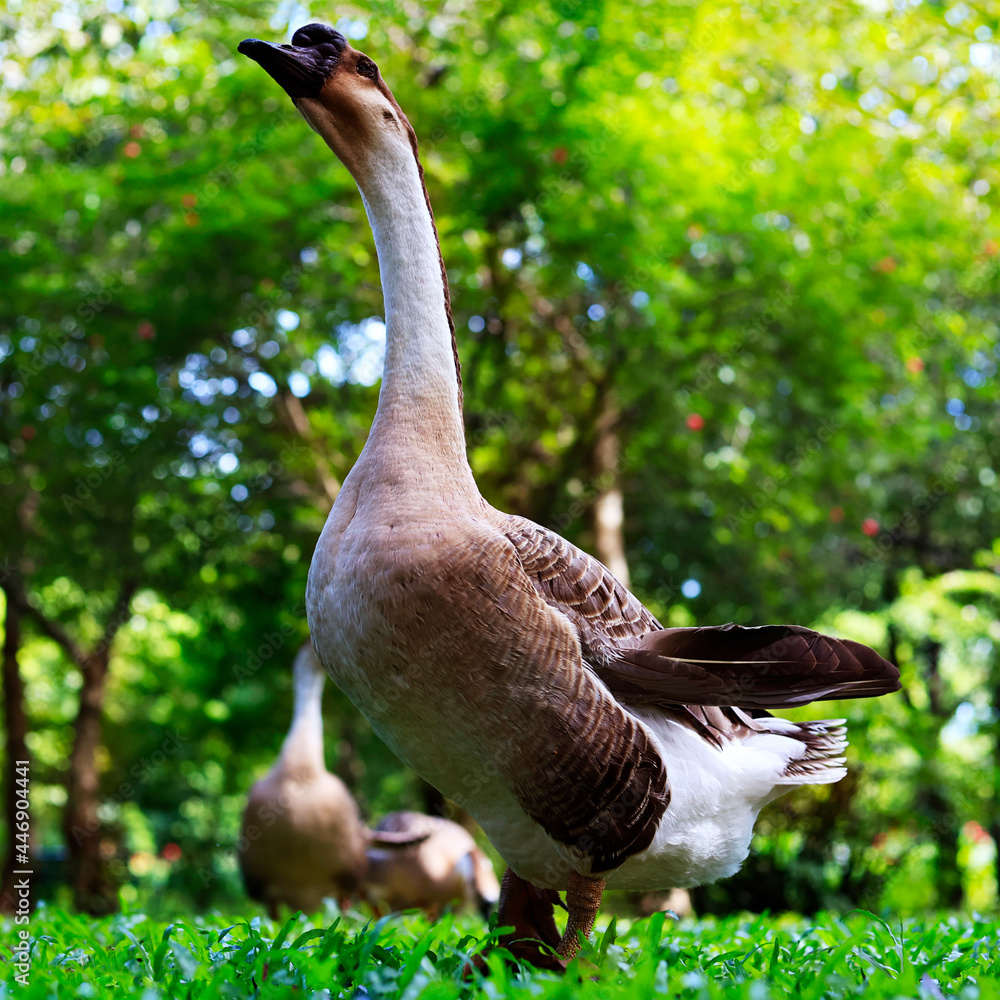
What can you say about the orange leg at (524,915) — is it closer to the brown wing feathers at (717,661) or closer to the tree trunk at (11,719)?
the brown wing feathers at (717,661)

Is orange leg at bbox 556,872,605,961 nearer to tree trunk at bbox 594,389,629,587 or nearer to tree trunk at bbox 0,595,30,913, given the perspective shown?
tree trunk at bbox 594,389,629,587

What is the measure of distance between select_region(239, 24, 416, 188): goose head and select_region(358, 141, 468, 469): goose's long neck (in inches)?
1.7

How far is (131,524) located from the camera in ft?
33.6

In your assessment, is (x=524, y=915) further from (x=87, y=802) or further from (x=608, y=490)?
(x=87, y=802)

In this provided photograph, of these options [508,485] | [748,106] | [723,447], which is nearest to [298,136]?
[508,485]

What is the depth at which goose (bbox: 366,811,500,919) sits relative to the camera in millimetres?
6977

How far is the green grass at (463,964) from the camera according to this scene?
89.8 inches

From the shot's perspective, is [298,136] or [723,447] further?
A: [723,447]

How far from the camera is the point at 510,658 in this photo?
8.30ft

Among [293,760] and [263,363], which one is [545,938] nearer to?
[293,760]

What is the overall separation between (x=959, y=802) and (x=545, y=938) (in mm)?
10784

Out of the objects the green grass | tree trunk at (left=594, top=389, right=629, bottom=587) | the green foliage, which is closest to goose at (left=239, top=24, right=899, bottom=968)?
the green grass

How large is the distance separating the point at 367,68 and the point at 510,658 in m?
1.96

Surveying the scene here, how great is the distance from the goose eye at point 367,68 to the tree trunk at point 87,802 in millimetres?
11408
